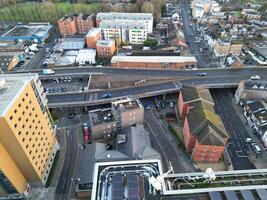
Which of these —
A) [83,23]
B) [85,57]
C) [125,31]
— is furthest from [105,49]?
[83,23]

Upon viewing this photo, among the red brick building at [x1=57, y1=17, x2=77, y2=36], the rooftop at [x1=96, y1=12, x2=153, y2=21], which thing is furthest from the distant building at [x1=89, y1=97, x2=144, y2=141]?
the red brick building at [x1=57, y1=17, x2=77, y2=36]

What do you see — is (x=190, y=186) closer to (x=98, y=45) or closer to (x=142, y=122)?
(x=142, y=122)

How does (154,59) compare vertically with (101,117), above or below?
above

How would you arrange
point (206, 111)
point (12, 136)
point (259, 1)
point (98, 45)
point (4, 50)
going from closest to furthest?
1. point (12, 136)
2. point (206, 111)
3. point (98, 45)
4. point (4, 50)
5. point (259, 1)

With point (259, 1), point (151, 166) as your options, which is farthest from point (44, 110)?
point (259, 1)

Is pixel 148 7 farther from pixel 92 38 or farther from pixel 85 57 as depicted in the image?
pixel 85 57
